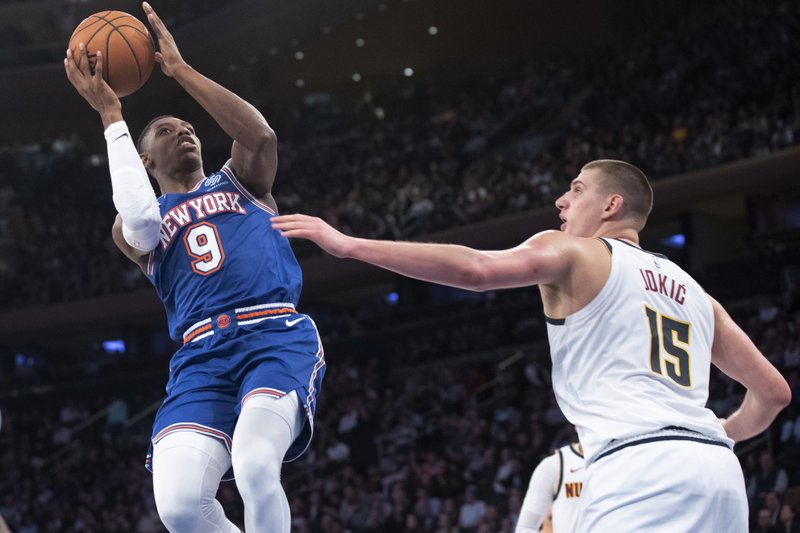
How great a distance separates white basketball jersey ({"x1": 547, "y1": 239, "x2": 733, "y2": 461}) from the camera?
3.75 metres

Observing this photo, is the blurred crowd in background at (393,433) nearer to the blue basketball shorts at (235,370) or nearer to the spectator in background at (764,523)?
the spectator in background at (764,523)

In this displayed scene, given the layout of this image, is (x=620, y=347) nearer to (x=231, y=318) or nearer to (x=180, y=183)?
(x=231, y=318)

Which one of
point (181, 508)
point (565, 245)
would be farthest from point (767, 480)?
point (565, 245)

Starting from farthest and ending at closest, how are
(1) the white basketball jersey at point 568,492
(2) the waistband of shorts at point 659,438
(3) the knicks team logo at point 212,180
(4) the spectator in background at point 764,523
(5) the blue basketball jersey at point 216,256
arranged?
1. (4) the spectator in background at point 764,523
2. (1) the white basketball jersey at point 568,492
3. (3) the knicks team logo at point 212,180
4. (5) the blue basketball jersey at point 216,256
5. (2) the waistband of shorts at point 659,438

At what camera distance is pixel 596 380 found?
12.6 ft

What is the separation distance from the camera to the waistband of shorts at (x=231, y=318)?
16.4ft

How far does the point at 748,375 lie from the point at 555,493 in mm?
2824

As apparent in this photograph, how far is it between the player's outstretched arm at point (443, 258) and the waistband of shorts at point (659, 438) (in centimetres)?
69

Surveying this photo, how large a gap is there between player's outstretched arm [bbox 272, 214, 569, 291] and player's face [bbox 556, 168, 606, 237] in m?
0.50

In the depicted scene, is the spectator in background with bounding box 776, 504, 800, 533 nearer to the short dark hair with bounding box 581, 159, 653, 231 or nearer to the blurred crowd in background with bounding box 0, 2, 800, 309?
the short dark hair with bounding box 581, 159, 653, 231

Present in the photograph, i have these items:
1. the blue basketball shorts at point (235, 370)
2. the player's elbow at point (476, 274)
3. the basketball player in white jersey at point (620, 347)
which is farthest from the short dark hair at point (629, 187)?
the blue basketball shorts at point (235, 370)

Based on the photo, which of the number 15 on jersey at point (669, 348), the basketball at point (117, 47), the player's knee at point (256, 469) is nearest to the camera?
the number 15 on jersey at point (669, 348)

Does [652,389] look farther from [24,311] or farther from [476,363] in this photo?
[24,311]

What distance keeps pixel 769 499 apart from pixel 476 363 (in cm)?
1081
